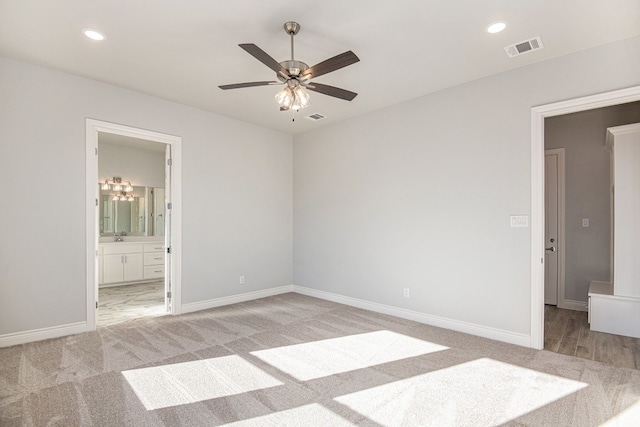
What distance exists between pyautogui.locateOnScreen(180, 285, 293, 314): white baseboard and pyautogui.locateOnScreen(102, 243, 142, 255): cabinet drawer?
9.42 ft

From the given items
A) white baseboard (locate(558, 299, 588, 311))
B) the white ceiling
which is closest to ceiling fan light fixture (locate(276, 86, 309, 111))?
Answer: the white ceiling

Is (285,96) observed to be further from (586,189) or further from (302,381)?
(586,189)

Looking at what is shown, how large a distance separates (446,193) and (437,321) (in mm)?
1583

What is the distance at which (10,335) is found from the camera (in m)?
3.30

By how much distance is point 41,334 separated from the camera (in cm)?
347

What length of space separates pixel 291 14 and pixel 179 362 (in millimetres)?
Answer: 3136

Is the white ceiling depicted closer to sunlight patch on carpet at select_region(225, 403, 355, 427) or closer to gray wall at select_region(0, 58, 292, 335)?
gray wall at select_region(0, 58, 292, 335)

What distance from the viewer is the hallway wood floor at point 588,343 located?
308 cm

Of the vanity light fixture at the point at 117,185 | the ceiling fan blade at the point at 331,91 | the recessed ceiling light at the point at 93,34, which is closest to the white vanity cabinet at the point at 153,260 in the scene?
the vanity light fixture at the point at 117,185

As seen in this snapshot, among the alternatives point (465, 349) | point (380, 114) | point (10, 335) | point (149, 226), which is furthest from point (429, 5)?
point (149, 226)

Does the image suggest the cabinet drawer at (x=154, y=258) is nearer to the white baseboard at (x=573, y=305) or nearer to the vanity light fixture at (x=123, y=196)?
the vanity light fixture at (x=123, y=196)

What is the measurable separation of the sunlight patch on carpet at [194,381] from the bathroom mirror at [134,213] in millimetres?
5147

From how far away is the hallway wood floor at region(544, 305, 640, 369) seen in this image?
10.1 ft

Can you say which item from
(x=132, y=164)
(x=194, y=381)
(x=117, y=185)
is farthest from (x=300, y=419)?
(x=132, y=164)
